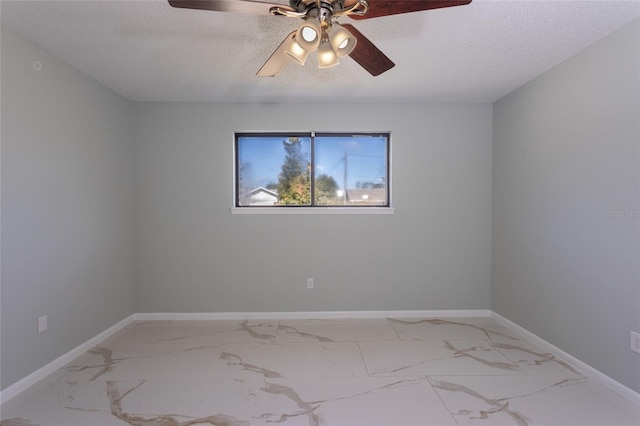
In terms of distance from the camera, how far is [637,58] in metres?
1.95

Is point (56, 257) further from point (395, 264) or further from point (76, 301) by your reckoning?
point (395, 264)

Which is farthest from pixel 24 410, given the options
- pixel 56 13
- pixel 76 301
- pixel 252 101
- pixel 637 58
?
pixel 637 58

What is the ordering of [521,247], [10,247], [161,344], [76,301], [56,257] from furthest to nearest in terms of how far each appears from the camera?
[521,247] < [161,344] < [76,301] < [56,257] < [10,247]


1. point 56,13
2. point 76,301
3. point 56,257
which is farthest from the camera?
point 76,301

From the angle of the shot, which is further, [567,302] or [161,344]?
[161,344]

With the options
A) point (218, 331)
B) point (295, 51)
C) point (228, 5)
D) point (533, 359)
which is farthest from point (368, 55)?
point (218, 331)

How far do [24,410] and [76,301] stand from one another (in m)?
0.86

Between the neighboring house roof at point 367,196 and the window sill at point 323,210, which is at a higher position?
the neighboring house roof at point 367,196

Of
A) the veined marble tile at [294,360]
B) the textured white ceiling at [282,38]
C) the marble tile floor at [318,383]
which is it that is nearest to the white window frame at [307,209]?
the textured white ceiling at [282,38]

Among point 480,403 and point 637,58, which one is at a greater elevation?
point 637,58

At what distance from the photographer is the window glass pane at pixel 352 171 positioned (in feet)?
11.8

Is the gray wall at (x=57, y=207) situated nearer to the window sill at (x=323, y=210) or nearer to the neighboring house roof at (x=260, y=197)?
Result: the neighboring house roof at (x=260, y=197)

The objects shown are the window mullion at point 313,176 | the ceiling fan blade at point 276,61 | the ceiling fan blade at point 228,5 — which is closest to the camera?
the ceiling fan blade at point 228,5

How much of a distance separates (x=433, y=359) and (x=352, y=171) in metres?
2.00
